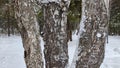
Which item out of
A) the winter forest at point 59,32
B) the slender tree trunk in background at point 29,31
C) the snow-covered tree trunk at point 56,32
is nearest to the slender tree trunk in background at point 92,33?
the winter forest at point 59,32

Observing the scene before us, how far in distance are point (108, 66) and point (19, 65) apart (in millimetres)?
3443

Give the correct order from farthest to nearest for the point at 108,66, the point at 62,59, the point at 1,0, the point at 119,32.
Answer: the point at 119,32, the point at 1,0, the point at 108,66, the point at 62,59

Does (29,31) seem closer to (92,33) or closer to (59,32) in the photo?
(59,32)

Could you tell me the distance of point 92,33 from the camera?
3775 millimetres

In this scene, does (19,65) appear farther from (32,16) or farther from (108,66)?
(32,16)

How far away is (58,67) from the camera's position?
399cm

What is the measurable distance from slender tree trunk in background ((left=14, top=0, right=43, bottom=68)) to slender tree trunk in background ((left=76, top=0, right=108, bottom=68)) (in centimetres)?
54

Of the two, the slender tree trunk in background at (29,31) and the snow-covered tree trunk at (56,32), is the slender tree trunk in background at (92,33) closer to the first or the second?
the snow-covered tree trunk at (56,32)

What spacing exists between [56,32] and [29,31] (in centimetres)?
39

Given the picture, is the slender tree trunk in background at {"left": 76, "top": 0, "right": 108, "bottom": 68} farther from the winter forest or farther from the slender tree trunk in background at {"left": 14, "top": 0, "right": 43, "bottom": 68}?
the slender tree trunk in background at {"left": 14, "top": 0, "right": 43, "bottom": 68}

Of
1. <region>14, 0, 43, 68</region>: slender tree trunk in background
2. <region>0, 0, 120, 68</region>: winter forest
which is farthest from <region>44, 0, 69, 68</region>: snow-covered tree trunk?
<region>14, 0, 43, 68</region>: slender tree trunk in background

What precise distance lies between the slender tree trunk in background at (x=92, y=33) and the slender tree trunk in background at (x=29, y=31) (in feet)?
1.78

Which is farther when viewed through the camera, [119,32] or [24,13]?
[119,32]

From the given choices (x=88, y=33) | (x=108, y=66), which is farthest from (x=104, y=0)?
(x=108, y=66)
